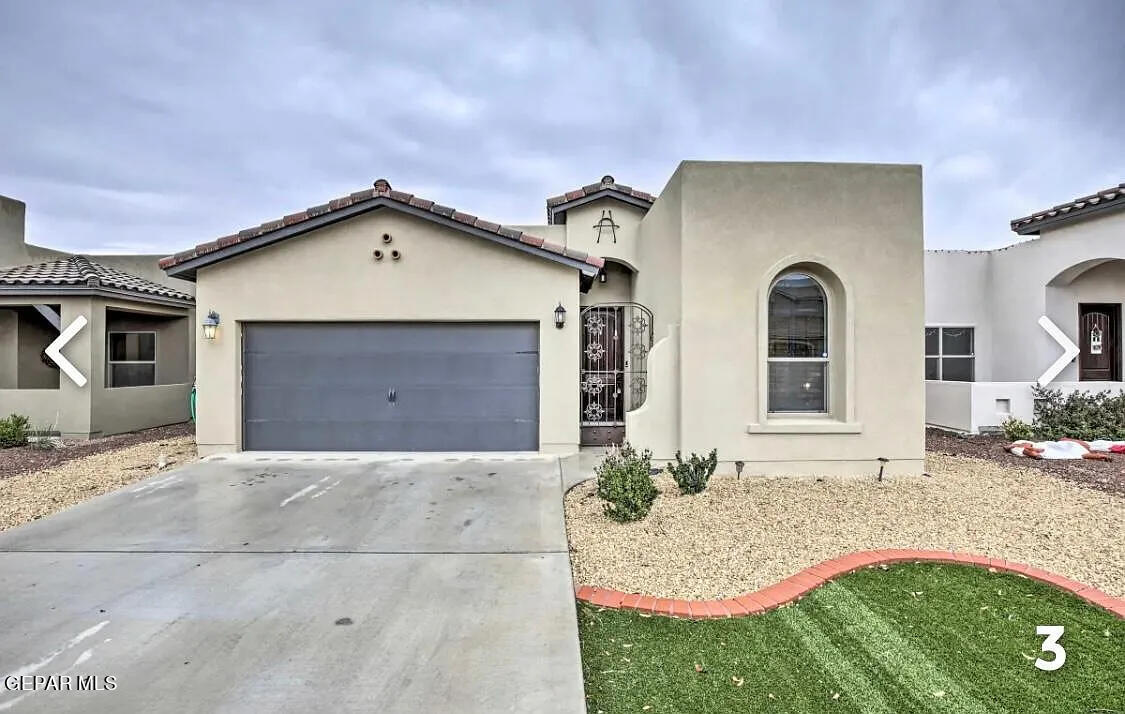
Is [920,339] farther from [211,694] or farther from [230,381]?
[230,381]

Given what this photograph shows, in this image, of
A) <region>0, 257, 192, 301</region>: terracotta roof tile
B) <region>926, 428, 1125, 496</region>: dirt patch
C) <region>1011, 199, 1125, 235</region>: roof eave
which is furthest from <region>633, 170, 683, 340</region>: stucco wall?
<region>1011, 199, 1125, 235</region>: roof eave

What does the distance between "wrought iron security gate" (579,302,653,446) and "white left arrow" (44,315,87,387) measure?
1029 cm

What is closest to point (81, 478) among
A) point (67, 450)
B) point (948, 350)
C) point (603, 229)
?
point (67, 450)

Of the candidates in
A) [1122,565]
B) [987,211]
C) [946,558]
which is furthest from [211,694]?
[987,211]

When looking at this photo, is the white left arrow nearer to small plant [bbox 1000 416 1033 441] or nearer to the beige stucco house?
the beige stucco house

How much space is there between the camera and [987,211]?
18.2 metres

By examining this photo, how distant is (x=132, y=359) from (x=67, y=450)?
353 centimetres

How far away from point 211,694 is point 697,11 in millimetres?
15137

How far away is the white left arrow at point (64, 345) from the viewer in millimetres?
10469

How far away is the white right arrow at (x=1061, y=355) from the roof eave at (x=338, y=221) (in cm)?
1089

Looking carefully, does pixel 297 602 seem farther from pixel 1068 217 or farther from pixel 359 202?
pixel 1068 217

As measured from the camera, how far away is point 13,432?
10.2 m

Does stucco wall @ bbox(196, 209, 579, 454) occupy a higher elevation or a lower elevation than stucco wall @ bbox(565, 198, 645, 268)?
lower

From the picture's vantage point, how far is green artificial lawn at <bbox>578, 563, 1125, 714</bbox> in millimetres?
2895
